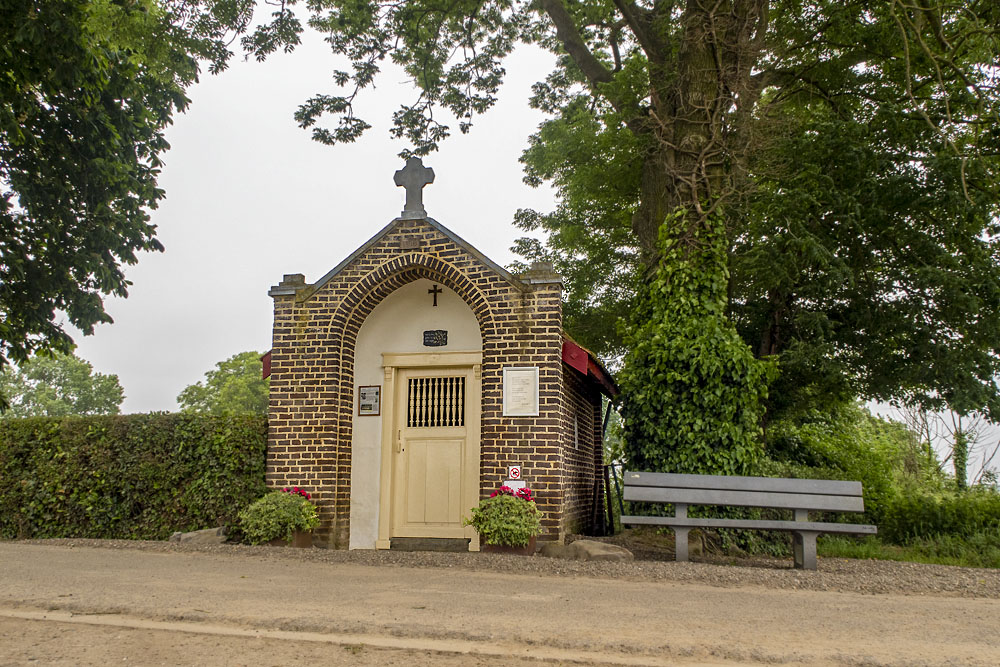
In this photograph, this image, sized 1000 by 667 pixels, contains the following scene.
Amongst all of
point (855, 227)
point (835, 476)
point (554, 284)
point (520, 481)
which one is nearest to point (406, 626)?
point (520, 481)

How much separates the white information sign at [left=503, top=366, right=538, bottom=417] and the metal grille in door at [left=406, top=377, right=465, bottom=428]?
100 cm

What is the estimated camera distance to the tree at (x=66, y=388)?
185ft

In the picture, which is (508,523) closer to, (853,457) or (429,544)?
(429,544)

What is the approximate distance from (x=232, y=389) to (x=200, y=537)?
154 feet

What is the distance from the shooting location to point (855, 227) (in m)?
13.3

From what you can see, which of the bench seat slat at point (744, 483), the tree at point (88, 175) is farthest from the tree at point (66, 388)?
the bench seat slat at point (744, 483)

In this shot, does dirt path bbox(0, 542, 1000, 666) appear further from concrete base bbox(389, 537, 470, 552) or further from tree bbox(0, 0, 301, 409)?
tree bbox(0, 0, 301, 409)

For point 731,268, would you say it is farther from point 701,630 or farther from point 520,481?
point 701,630

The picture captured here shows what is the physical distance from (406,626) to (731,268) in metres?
11.5

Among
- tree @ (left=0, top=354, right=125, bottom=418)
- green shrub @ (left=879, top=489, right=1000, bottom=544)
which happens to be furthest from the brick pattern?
tree @ (left=0, top=354, right=125, bottom=418)

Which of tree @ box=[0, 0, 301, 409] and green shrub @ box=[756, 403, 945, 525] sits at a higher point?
tree @ box=[0, 0, 301, 409]

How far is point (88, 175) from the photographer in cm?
1706

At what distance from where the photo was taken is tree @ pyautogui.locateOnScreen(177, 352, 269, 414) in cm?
5447

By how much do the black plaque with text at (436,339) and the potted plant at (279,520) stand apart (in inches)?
103
